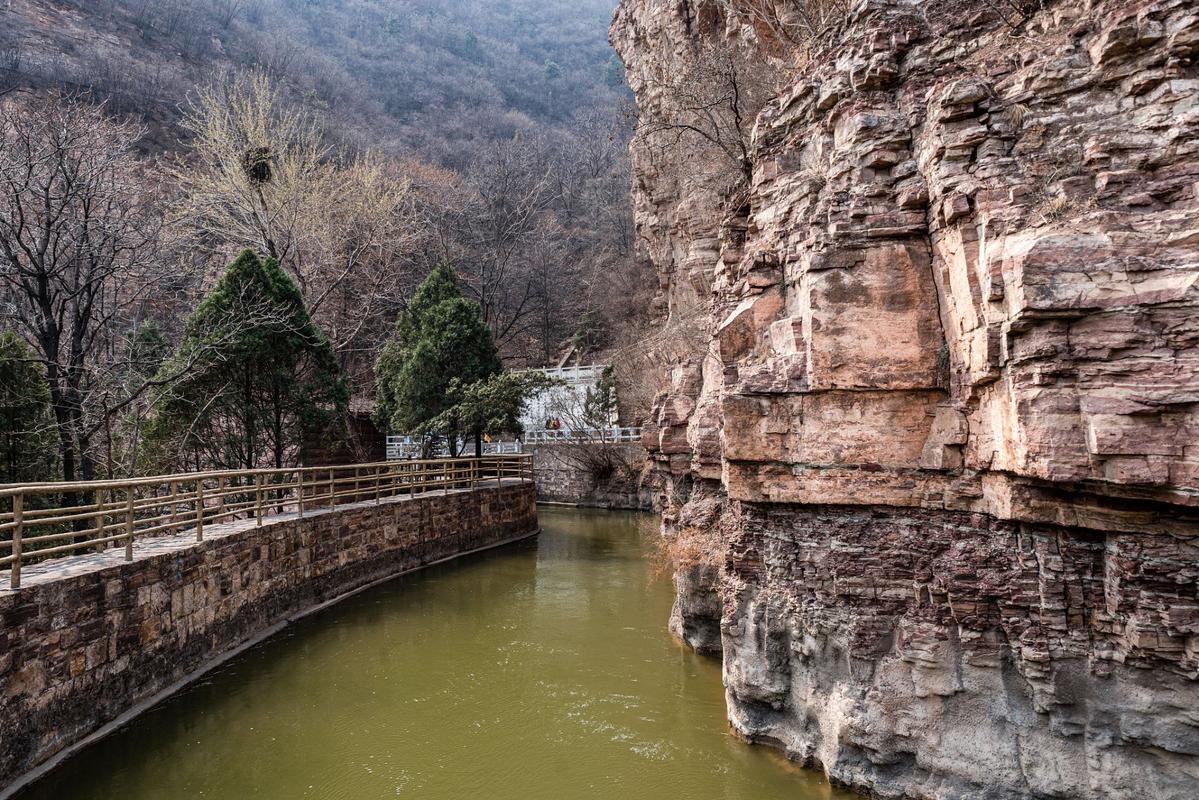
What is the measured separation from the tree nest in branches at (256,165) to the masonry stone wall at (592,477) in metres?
13.9

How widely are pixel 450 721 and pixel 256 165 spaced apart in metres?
20.4

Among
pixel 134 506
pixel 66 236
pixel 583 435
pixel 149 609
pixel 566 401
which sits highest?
pixel 66 236

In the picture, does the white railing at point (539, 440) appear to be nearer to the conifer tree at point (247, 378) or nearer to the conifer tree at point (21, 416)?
the conifer tree at point (247, 378)

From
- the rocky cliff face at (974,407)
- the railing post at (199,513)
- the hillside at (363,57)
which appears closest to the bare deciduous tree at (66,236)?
the railing post at (199,513)

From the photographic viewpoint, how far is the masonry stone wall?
26.6 meters

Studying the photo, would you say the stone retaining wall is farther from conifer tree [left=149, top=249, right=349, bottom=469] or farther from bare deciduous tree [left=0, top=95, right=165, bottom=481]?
bare deciduous tree [left=0, top=95, right=165, bottom=481]

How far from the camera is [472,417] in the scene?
21.2 m

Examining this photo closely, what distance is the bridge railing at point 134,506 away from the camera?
7.11 metres

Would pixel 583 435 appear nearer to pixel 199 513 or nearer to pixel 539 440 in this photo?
pixel 539 440

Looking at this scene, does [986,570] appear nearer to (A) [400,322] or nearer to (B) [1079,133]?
(B) [1079,133]

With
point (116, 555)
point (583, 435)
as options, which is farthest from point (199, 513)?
point (583, 435)

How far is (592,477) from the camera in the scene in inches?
1101

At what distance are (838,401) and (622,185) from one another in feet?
138

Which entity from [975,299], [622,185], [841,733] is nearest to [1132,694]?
[841,733]
